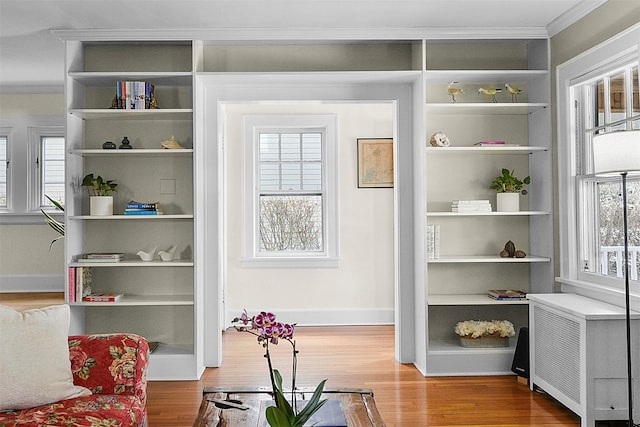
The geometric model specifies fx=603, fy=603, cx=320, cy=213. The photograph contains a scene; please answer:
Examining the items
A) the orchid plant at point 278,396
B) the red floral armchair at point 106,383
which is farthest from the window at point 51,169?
the orchid plant at point 278,396

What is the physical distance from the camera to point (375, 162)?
643 cm

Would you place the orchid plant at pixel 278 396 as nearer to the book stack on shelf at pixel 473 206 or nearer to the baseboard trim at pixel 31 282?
the book stack on shelf at pixel 473 206

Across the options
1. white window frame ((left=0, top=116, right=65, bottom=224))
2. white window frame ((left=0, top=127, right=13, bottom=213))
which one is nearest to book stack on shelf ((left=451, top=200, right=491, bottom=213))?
white window frame ((left=0, top=116, right=65, bottom=224))

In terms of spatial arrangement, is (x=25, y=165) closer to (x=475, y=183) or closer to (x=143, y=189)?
(x=143, y=189)

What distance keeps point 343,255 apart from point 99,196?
9.08 feet

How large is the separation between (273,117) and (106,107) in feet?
6.63

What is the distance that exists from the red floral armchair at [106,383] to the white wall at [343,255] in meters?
3.65

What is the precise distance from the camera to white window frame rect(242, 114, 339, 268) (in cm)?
641

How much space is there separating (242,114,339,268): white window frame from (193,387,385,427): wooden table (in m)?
3.73

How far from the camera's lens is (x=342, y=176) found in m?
6.46

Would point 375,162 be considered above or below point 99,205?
above

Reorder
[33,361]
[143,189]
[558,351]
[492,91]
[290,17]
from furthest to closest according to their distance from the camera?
[143,189]
[492,91]
[290,17]
[558,351]
[33,361]

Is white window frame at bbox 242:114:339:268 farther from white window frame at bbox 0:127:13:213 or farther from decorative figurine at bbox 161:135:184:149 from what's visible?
white window frame at bbox 0:127:13:213

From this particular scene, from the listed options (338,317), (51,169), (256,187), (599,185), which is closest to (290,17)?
(599,185)
